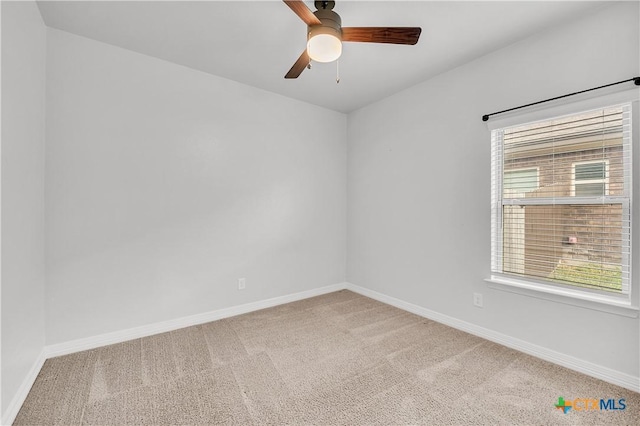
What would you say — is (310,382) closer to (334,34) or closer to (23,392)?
(23,392)

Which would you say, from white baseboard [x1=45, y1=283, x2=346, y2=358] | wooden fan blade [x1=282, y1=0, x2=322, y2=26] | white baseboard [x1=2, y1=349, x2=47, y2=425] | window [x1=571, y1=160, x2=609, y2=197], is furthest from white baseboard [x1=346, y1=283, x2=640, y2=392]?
white baseboard [x1=2, y1=349, x2=47, y2=425]

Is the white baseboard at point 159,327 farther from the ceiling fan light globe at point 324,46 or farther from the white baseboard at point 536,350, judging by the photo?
the ceiling fan light globe at point 324,46

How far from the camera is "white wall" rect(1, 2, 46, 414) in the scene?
1557 millimetres

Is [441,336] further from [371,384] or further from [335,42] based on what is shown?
[335,42]

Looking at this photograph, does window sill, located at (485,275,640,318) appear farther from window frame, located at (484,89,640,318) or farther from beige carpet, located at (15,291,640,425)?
beige carpet, located at (15,291,640,425)

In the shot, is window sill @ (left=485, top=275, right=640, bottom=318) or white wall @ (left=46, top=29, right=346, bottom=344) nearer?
window sill @ (left=485, top=275, right=640, bottom=318)

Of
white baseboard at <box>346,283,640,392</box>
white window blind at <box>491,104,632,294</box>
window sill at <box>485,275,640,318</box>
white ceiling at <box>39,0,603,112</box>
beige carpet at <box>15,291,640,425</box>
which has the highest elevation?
white ceiling at <box>39,0,603,112</box>

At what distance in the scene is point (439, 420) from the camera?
1594 millimetres

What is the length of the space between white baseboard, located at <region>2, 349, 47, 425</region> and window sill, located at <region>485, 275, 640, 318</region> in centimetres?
343

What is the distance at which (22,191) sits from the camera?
70.0 inches

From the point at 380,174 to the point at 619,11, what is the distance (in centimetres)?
229

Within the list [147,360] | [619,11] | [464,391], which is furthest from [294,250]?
[619,11]

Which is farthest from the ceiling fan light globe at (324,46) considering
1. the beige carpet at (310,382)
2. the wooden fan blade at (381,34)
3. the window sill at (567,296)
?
the window sill at (567,296)

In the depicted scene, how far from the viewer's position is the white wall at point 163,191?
227 cm
